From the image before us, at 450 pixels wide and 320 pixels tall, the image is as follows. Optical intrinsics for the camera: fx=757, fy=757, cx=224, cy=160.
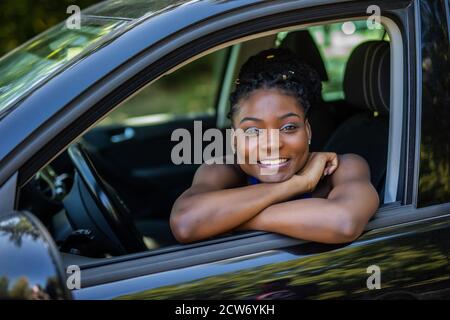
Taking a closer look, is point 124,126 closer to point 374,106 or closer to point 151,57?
point 374,106

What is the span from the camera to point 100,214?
238 centimetres

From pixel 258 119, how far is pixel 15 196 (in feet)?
2.34

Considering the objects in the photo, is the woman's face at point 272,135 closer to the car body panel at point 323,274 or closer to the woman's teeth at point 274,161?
the woman's teeth at point 274,161

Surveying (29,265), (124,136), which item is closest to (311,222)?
(29,265)

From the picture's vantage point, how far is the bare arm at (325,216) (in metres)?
1.94

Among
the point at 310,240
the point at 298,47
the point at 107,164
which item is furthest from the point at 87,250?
the point at 107,164

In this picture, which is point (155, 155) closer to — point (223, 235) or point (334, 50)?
point (334, 50)

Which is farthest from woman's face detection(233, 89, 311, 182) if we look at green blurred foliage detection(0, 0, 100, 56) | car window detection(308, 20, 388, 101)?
green blurred foliage detection(0, 0, 100, 56)

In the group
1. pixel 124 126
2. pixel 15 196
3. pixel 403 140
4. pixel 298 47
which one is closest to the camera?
pixel 15 196

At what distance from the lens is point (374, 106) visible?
A: 261 centimetres

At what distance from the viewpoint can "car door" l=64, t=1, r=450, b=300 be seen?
182cm

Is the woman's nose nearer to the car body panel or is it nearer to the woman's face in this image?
the woman's face

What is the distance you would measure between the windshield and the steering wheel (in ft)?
1.39

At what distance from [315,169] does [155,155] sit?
2232mm
